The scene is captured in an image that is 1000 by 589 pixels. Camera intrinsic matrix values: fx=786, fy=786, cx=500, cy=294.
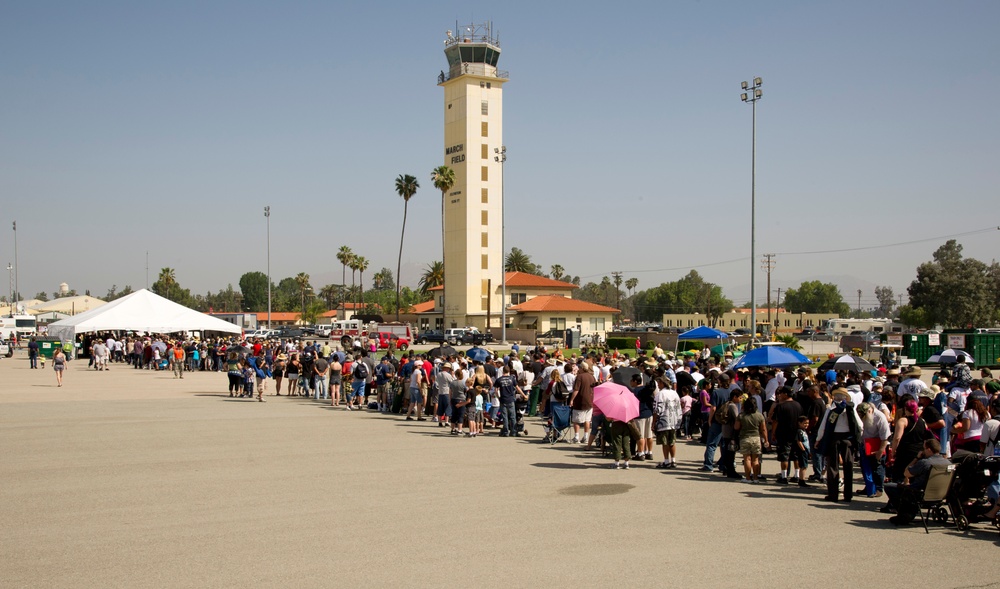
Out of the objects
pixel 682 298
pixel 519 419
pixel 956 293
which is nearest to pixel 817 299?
pixel 682 298

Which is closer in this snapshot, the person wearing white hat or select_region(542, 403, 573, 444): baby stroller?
the person wearing white hat

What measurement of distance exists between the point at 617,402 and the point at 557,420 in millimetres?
3316

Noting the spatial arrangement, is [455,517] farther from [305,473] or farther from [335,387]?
[335,387]

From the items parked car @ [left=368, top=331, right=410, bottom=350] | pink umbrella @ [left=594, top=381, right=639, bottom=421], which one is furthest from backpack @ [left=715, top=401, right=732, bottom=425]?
parked car @ [left=368, top=331, right=410, bottom=350]

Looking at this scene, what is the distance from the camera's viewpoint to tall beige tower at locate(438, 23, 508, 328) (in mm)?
80606

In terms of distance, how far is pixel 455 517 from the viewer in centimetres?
959

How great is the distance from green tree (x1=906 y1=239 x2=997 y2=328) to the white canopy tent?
7802cm

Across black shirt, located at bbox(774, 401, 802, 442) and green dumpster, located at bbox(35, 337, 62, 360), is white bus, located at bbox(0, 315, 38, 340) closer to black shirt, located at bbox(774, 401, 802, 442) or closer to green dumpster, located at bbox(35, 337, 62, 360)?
green dumpster, located at bbox(35, 337, 62, 360)

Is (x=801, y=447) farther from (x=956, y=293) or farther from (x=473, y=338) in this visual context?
(x=956, y=293)

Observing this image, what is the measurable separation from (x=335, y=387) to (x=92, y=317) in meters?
26.2

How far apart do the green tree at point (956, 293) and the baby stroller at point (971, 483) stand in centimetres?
8932

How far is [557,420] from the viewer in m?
→ 16.2

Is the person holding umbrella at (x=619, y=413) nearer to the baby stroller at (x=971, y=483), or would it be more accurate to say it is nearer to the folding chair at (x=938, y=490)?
the folding chair at (x=938, y=490)


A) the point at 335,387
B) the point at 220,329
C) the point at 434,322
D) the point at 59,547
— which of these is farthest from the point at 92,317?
the point at 434,322
